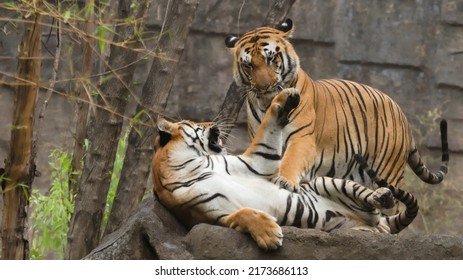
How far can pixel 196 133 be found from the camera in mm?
4422

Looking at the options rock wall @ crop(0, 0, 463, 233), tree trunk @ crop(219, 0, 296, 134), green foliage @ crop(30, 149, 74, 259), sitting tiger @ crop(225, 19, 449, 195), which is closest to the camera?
sitting tiger @ crop(225, 19, 449, 195)

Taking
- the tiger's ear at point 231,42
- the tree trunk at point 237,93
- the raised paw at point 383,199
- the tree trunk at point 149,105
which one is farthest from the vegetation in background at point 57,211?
the raised paw at point 383,199

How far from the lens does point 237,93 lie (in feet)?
18.2

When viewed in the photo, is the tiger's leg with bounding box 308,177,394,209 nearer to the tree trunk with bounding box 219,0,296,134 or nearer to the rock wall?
the tree trunk with bounding box 219,0,296,134

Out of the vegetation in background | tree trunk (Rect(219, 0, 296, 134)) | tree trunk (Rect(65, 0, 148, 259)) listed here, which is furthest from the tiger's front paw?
the vegetation in background

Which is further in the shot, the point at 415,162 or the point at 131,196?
the point at 131,196

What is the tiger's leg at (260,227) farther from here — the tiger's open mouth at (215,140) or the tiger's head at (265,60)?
the tiger's head at (265,60)

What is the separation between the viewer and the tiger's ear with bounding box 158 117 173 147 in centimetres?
437

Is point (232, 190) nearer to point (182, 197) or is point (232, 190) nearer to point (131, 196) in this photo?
point (182, 197)

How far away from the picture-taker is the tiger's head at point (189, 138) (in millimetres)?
4355

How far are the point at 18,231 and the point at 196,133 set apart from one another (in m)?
0.96

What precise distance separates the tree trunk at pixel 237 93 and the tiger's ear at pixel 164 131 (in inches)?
38.2

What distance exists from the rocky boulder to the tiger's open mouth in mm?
528
